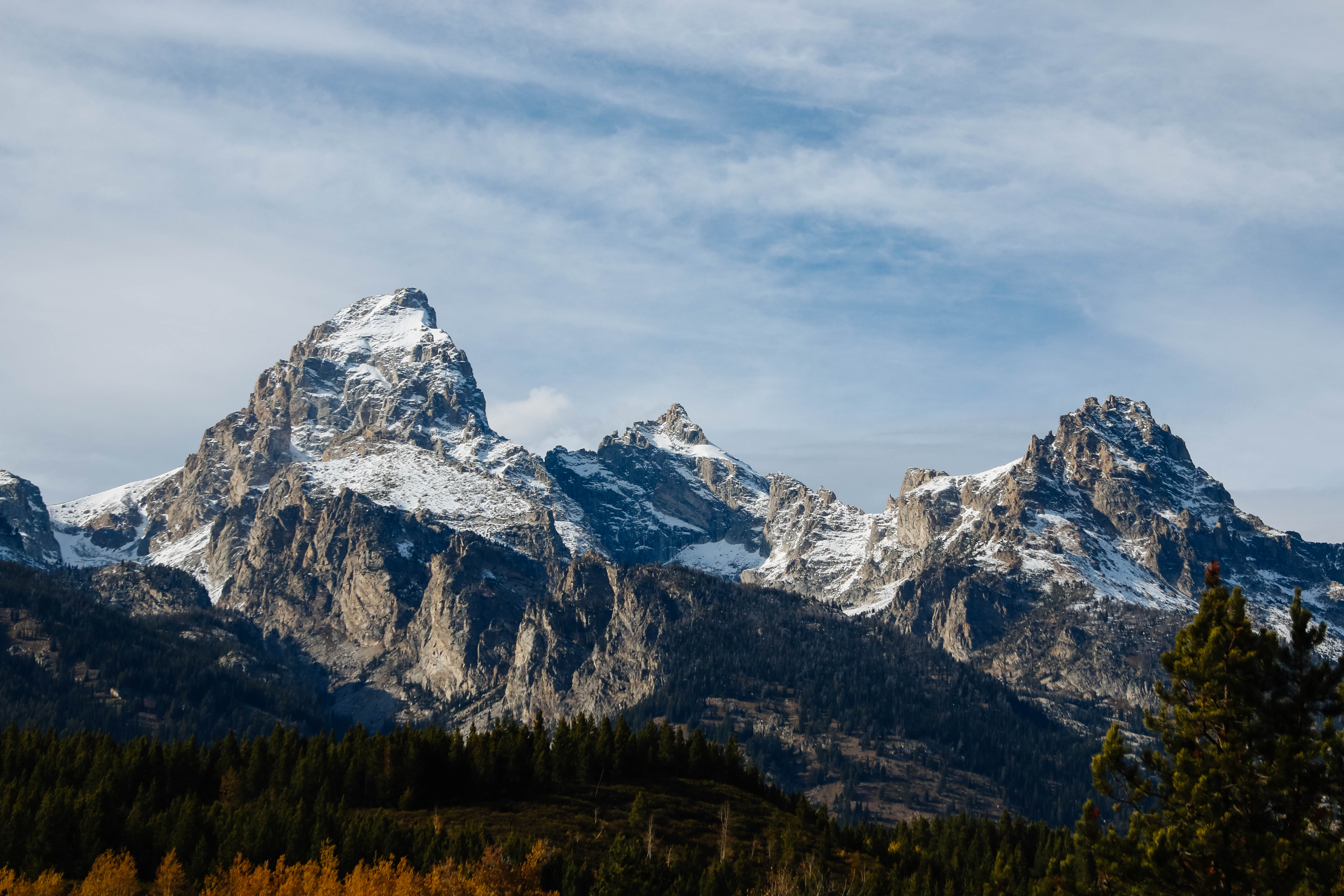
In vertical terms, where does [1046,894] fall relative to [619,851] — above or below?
above

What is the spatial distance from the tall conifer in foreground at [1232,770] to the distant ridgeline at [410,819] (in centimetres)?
4822

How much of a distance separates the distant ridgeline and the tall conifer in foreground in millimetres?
48223

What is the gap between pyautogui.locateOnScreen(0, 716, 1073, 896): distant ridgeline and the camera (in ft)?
449

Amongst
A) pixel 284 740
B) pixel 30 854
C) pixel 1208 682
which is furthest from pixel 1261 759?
pixel 284 740

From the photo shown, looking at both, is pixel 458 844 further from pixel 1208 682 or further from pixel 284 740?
pixel 1208 682

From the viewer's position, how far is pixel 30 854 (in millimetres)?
134375

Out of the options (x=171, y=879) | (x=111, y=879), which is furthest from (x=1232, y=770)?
(x=111, y=879)

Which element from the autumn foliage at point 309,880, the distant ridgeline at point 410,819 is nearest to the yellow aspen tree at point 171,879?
the autumn foliage at point 309,880

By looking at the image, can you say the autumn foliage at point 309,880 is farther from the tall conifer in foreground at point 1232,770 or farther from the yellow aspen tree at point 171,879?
the tall conifer in foreground at point 1232,770

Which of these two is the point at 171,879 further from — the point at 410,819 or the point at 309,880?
the point at 410,819

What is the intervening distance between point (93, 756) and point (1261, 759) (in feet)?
578

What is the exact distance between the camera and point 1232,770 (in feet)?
204

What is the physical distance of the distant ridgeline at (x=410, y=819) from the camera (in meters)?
137

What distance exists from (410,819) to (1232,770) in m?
131
